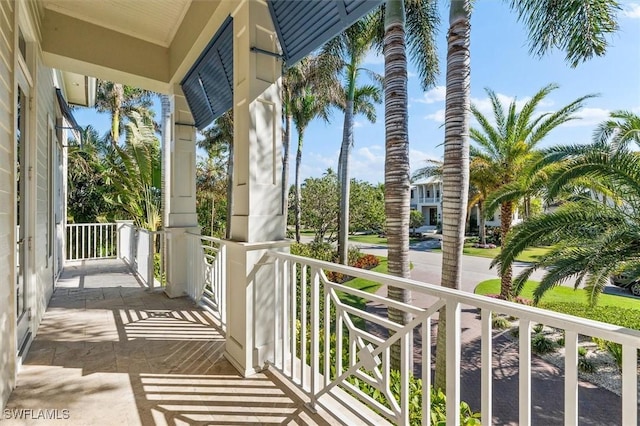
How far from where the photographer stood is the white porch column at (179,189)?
4.64 meters

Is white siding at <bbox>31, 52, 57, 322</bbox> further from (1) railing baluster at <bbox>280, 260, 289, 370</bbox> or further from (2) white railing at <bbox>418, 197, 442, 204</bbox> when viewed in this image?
(2) white railing at <bbox>418, 197, 442, 204</bbox>

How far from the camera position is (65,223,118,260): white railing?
7.93 m

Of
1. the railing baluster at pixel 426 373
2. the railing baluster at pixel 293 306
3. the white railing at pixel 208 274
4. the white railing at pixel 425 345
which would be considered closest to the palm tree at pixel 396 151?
the white railing at pixel 208 274

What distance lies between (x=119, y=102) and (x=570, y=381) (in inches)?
760

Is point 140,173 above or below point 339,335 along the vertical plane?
above

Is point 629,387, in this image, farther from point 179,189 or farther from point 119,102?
point 119,102

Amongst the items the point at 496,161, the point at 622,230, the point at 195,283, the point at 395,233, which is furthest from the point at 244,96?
the point at 496,161

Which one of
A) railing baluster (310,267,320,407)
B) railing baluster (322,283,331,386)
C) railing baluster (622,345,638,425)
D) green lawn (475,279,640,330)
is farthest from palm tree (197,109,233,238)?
railing baluster (622,345,638,425)

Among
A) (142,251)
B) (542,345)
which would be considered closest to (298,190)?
(142,251)

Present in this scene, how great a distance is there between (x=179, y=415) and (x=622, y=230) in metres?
5.81

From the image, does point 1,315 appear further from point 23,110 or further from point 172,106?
point 172,106

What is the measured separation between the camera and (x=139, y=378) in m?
2.51

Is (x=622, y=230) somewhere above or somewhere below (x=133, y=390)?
above

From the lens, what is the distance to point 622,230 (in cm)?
459
